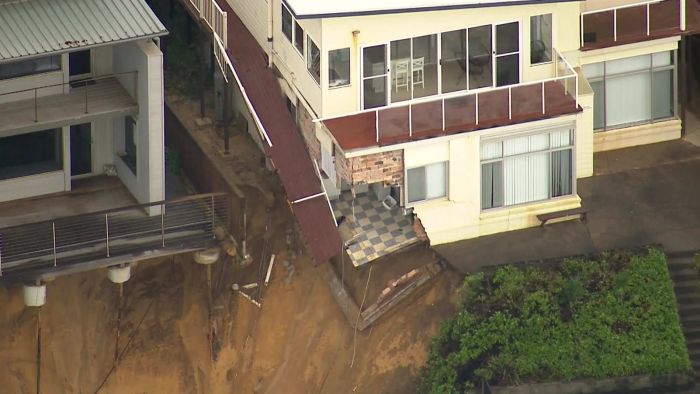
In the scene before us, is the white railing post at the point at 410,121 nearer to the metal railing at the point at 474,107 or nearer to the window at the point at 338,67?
the metal railing at the point at 474,107

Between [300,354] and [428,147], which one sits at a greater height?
[428,147]

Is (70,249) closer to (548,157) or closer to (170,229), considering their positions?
(170,229)

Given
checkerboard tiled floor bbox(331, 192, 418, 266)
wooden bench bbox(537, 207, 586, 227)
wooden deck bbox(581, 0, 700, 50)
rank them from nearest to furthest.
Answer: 1. checkerboard tiled floor bbox(331, 192, 418, 266)
2. wooden bench bbox(537, 207, 586, 227)
3. wooden deck bbox(581, 0, 700, 50)

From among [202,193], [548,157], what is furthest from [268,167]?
[548,157]

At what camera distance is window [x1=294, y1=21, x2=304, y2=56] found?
71125 millimetres

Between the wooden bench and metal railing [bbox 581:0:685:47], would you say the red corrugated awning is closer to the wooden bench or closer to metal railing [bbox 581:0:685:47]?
the wooden bench

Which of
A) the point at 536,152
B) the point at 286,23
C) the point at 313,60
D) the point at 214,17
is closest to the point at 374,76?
the point at 313,60

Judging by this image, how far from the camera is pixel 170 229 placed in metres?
71.5

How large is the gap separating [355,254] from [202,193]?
423 centimetres

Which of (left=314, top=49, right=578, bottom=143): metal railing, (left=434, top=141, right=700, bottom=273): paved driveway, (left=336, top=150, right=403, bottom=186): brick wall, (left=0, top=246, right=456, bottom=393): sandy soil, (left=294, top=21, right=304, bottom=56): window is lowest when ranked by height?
(left=0, top=246, right=456, bottom=393): sandy soil

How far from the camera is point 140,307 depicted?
72.3m

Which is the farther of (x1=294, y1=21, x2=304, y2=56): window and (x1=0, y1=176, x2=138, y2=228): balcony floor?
(x1=0, y1=176, x2=138, y2=228): balcony floor

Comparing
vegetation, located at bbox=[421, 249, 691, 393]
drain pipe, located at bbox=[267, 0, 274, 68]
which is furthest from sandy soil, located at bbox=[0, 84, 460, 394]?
drain pipe, located at bbox=[267, 0, 274, 68]

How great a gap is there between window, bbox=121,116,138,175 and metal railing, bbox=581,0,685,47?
1082 cm
